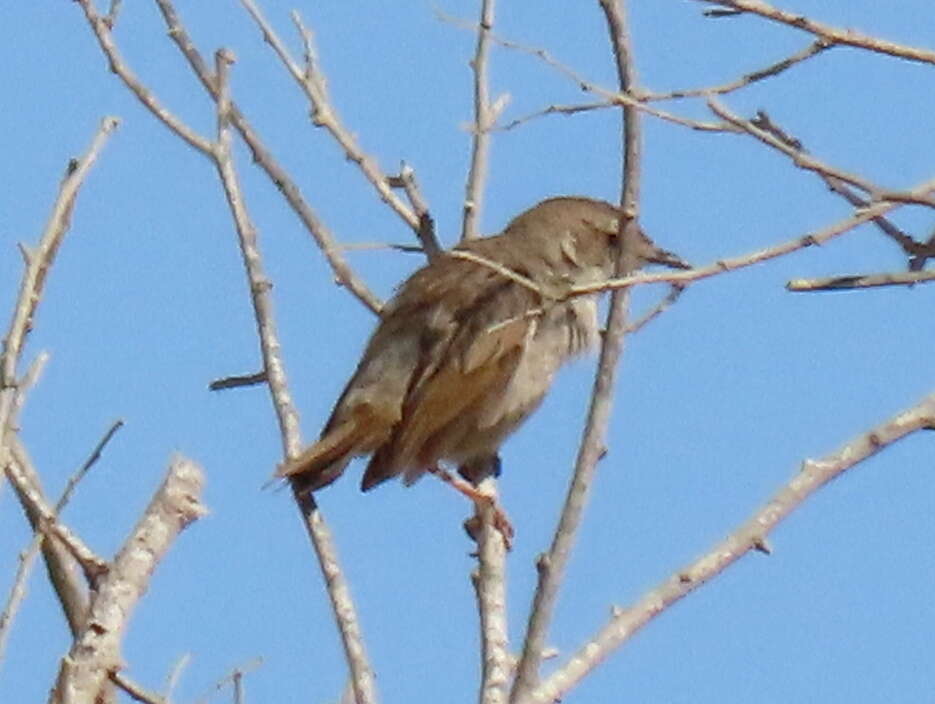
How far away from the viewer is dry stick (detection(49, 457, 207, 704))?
412cm

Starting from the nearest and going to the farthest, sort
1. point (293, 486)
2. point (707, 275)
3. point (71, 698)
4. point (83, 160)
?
point (707, 275)
point (71, 698)
point (83, 160)
point (293, 486)

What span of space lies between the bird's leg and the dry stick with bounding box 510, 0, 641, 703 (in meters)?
1.54

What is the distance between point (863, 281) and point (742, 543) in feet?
2.64

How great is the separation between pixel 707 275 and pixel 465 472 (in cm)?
373

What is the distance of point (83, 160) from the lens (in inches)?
191

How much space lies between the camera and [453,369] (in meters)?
7.31

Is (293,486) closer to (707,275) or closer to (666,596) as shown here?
(666,596)

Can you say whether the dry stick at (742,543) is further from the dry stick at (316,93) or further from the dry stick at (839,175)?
the dry stick at (316,93)

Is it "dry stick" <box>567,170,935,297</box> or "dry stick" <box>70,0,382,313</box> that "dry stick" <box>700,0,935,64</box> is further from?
"dry stick" <box>70,0,382,313</box>

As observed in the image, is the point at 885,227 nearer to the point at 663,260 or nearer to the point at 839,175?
the point at 839,175

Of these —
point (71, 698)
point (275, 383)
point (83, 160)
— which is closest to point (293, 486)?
point (275, 383)

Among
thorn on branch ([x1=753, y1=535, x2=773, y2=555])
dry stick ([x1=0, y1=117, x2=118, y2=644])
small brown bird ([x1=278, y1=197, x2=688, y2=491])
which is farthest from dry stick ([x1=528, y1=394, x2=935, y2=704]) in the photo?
small brown bird ([x1=278, y1=197, x2=688, y2=491])

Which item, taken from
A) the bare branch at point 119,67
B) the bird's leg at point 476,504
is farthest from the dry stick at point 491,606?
the bare branch at point 119,67

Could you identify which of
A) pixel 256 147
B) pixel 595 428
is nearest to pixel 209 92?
pixel 256 147
